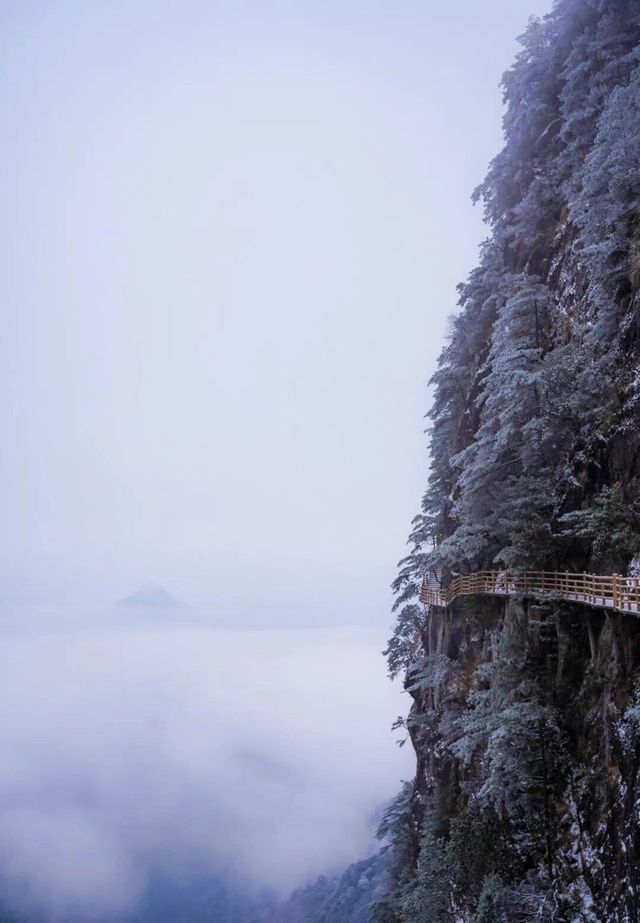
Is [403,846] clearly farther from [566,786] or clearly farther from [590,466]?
[590,466]

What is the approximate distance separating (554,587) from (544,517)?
10.2 ft

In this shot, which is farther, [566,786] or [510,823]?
[510,823]

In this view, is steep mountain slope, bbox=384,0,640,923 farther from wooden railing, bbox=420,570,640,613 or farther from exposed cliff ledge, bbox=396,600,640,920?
wooden railing, bbox=420,570,640,613

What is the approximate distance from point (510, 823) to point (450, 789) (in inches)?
317

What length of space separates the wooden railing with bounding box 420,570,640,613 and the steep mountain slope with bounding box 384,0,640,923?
2.04 ft

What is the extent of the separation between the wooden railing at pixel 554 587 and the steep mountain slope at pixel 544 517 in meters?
0.62

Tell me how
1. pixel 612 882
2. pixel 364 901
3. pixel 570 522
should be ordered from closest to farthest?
pixel 612 882 → pixel 570 522 → pixel 364 901

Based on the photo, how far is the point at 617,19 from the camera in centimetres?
2981

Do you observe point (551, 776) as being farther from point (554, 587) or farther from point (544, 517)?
point (544, 517)

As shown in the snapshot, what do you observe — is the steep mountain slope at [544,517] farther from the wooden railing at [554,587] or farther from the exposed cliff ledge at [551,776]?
the wooden railing at [554,587]

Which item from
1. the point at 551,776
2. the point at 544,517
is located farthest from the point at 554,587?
the point at 551,776

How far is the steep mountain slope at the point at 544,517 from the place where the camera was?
58.0 feet

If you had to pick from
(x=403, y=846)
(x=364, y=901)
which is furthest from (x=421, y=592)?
(x=364, y=901)

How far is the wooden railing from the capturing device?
16.9 m
